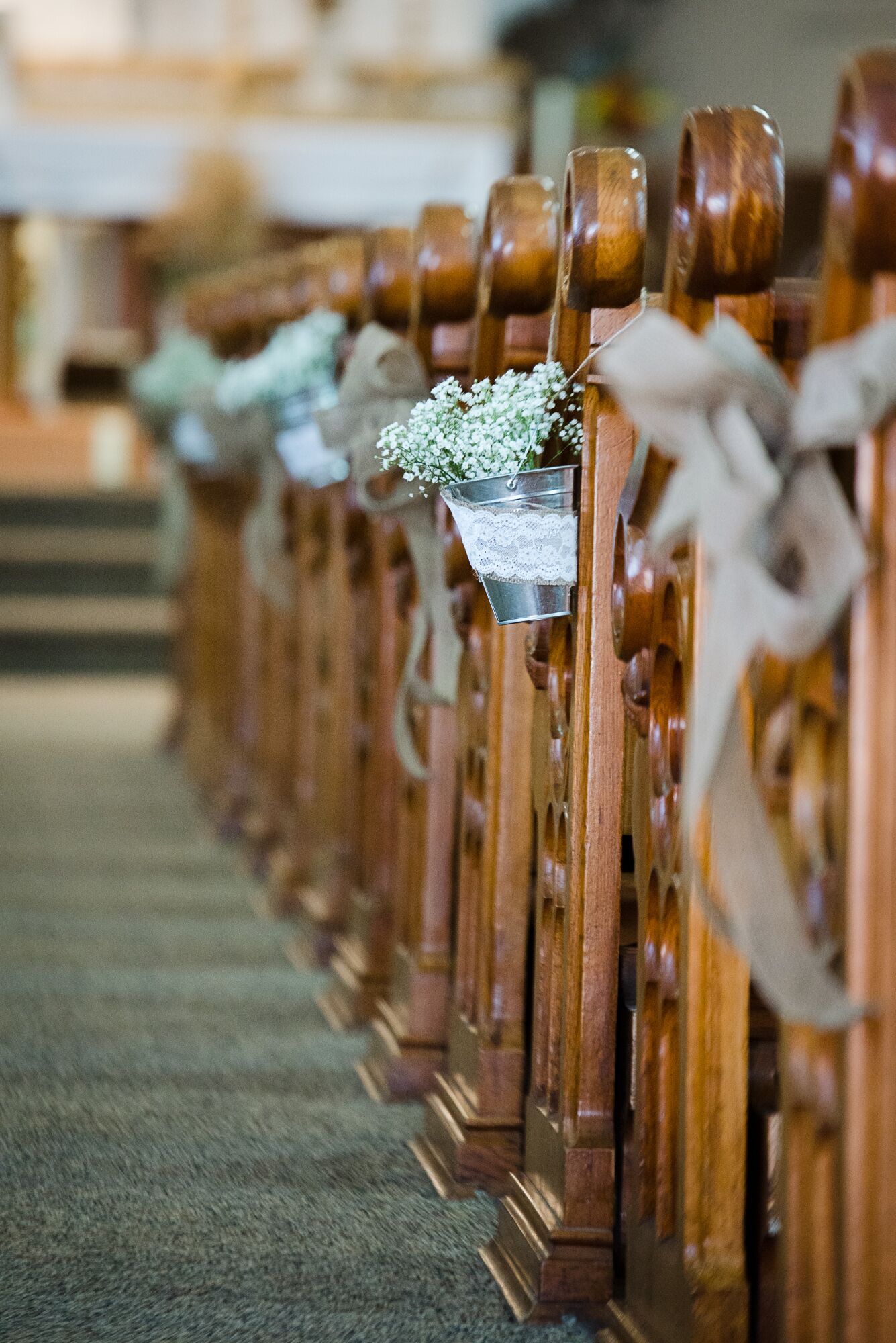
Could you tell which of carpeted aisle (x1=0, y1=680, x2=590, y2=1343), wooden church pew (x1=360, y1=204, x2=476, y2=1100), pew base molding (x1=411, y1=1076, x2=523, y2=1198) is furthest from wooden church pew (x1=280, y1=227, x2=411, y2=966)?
pew base molding (x1=411, y1=1076, x2=523, y2=1198)

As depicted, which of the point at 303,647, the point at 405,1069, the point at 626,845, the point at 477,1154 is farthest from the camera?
the point at 303,647

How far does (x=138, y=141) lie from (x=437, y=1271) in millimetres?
9774

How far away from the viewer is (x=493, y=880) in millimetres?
1978

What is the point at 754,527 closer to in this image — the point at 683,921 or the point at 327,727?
the point at 683,921

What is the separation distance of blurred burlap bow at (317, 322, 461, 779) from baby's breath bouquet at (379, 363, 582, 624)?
29 cm

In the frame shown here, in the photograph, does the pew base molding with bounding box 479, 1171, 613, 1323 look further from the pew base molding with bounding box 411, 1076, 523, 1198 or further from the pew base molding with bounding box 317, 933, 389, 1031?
the pew base molding with bounding box 317, 933, 389, 1031

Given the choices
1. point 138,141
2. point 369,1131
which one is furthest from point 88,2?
point 369,1131

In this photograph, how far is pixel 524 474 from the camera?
157 centimetres

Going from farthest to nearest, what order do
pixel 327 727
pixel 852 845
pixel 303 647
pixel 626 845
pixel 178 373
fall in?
pixel 178 373, pixel 303 647, pixel 327 727, pixel 626 845, pixel 852 845

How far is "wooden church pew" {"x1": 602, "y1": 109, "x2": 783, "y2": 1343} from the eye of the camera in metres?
1.24

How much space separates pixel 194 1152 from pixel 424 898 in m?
0.49

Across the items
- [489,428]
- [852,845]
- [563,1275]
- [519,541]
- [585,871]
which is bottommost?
[563,1275]

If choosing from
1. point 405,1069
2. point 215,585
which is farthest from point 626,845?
point 215,585

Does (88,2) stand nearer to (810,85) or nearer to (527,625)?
(810,85)
